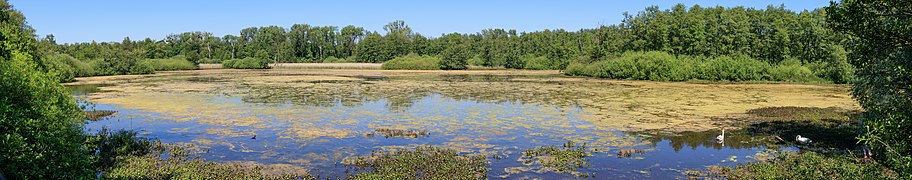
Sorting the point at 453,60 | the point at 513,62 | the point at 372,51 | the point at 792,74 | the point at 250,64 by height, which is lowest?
the point at 792,74

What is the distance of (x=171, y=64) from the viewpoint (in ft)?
295

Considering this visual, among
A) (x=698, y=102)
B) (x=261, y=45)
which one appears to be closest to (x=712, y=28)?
(x=698, y=102)

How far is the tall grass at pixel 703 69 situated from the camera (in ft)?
181

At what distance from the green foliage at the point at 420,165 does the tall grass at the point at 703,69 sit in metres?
45.6

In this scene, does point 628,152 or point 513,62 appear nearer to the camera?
point 628,152

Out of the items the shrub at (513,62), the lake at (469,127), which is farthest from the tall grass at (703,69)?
the shrub at (513,62)

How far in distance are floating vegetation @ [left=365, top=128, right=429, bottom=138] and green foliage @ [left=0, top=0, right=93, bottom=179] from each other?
878 cm

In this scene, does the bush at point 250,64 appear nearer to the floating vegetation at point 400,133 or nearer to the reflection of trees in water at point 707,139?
the floating vegetation at point 400,133

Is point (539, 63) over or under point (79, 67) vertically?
over

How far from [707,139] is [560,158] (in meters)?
6.10

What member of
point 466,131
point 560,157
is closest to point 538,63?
point 466,131

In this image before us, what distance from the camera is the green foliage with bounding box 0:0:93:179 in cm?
885

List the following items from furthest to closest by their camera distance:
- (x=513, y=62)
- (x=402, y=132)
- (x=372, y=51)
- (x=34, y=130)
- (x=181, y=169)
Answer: (x=372, y=51), (x=513, y=62), (x=402, y=132), (x=181, y=169), (x=34, y=130)

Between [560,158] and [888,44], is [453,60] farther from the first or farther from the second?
[888,44]
